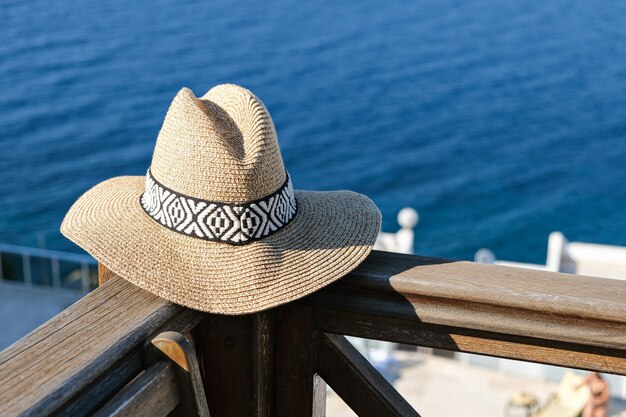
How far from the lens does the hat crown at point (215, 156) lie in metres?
1.35

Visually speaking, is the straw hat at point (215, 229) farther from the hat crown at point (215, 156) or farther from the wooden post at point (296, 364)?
the wooden post at point (296, 364)

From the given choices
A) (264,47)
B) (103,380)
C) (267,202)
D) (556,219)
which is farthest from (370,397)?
(264,47)

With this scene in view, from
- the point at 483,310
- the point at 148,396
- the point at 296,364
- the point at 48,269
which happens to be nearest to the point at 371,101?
the point at 48,269

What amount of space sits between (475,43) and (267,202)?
3082 centimetres

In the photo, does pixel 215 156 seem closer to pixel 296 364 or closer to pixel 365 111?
pixel 296 364

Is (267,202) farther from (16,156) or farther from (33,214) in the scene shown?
(16,156)

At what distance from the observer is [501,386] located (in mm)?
9617

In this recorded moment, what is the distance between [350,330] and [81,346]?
469mm

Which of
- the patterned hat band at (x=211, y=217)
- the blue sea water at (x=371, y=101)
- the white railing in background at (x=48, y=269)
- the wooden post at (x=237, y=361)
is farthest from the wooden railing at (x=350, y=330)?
the blue sea water at (x=371, y=101)

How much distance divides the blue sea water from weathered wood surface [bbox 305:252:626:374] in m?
17.5

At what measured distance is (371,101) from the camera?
25.8 m

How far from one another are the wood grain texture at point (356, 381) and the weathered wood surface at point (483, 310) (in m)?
0.04

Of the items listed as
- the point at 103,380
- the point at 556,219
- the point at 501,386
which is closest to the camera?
the point at 103,380

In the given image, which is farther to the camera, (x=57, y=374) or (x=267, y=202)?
(x=267, y=202)
